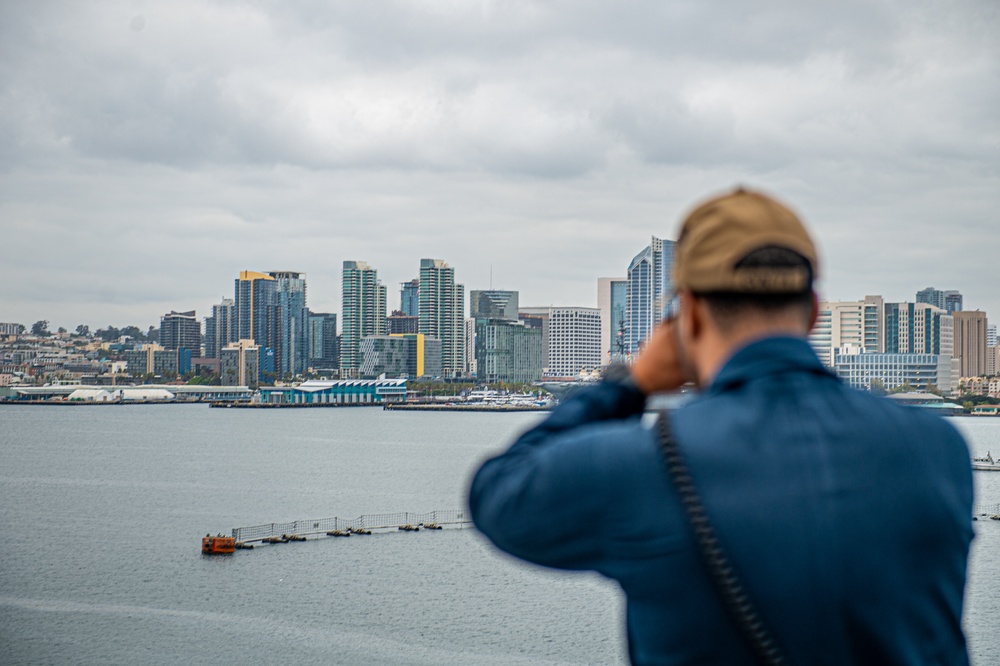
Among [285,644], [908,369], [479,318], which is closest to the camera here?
[285,644]

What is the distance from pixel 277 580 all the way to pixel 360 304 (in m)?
103

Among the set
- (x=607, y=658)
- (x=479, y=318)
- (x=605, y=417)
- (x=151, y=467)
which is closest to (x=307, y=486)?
(x=151, y=467)

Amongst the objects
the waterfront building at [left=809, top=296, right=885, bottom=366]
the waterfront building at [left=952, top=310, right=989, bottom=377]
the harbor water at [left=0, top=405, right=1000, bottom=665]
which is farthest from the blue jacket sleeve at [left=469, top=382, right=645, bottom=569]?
the waterfront building at [left=952, top=310, right=989, bottom=377]

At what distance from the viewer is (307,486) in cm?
3688

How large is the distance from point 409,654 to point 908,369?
72.8m

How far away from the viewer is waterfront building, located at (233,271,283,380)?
415ft

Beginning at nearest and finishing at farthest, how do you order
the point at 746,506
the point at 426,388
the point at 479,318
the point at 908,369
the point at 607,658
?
the point at 746,506, the point at 607,658, the point at 908,369, the point at 426,388, the point at 479,318

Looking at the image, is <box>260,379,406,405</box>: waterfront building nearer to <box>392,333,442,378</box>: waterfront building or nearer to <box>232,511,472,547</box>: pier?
<box>392,333,442,378</box>: waterfront building

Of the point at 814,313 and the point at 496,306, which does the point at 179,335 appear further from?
the point at 814,313

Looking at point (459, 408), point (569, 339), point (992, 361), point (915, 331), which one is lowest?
point (459, 408)

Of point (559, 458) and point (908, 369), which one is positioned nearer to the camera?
point (559, 458)

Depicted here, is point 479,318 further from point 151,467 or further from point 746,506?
point 746,506

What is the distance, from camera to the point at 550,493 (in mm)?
715

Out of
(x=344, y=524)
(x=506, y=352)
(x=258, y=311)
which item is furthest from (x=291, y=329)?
(x=344, y=524)
